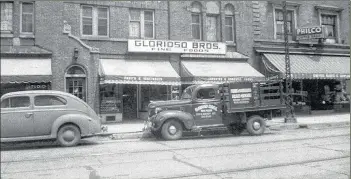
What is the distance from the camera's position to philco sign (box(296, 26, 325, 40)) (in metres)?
20.1

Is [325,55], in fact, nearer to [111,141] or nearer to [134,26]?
[134,26]

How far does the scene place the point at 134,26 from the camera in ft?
59.5

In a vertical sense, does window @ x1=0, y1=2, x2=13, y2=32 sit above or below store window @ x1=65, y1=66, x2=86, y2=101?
above

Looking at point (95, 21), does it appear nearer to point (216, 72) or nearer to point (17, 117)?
point (216, 72)

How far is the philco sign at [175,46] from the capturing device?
1745 centimetres

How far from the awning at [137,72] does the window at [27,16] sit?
365 centimetres

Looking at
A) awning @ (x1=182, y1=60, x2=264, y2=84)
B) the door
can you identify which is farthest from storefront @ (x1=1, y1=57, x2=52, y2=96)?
awning @ (x1=182, y1=60, x2=264, y2=84)

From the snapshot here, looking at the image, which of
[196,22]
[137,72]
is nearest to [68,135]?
[137,72]

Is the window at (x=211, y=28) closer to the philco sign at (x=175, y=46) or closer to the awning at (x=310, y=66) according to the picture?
the philco sign at (x=175, y=46)

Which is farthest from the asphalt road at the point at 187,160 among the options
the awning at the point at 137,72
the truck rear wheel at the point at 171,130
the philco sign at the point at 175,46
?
the philco sign at the point at 175,46

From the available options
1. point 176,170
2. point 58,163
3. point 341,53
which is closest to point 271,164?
point 176,170

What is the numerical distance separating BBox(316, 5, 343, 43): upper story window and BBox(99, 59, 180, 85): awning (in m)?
12.2

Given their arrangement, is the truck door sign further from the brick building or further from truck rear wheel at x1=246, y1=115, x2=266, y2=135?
the brick building

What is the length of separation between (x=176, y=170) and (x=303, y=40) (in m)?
17.8
